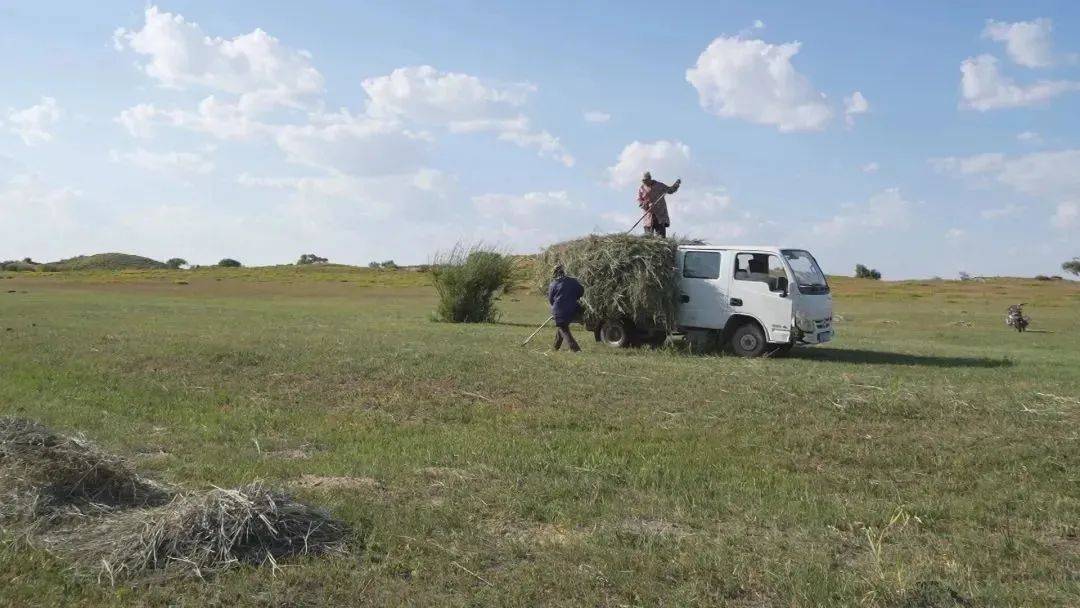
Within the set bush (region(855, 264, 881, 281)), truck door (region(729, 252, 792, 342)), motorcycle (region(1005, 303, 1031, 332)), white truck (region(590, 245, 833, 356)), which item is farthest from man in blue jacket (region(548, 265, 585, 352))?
bush (region(855, 264, 881, 281))

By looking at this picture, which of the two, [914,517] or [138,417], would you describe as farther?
[138,417]

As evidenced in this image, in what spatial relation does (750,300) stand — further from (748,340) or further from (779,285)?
(748,340)

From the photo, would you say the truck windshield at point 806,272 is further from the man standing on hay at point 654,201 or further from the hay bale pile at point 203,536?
the hay bale pile at point 203,536

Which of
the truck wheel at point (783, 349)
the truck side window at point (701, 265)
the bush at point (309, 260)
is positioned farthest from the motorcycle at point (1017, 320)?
the bush at point (309, 260)

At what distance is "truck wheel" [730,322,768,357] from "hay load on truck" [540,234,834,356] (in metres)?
0.02

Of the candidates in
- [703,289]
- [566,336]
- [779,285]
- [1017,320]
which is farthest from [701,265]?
[1017,320]

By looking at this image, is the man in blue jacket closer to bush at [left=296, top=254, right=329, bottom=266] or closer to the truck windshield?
the truck windshield

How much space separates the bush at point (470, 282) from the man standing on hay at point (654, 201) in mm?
10309

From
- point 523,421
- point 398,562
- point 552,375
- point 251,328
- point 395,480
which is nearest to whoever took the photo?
point 398,562

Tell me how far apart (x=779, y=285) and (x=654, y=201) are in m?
4.03

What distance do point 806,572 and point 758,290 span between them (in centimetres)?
1144

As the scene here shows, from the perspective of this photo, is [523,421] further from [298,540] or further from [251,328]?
[251,328]

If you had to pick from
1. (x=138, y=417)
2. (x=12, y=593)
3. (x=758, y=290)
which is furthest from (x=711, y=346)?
(x=12, y=593)

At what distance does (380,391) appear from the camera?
12.2 metres
